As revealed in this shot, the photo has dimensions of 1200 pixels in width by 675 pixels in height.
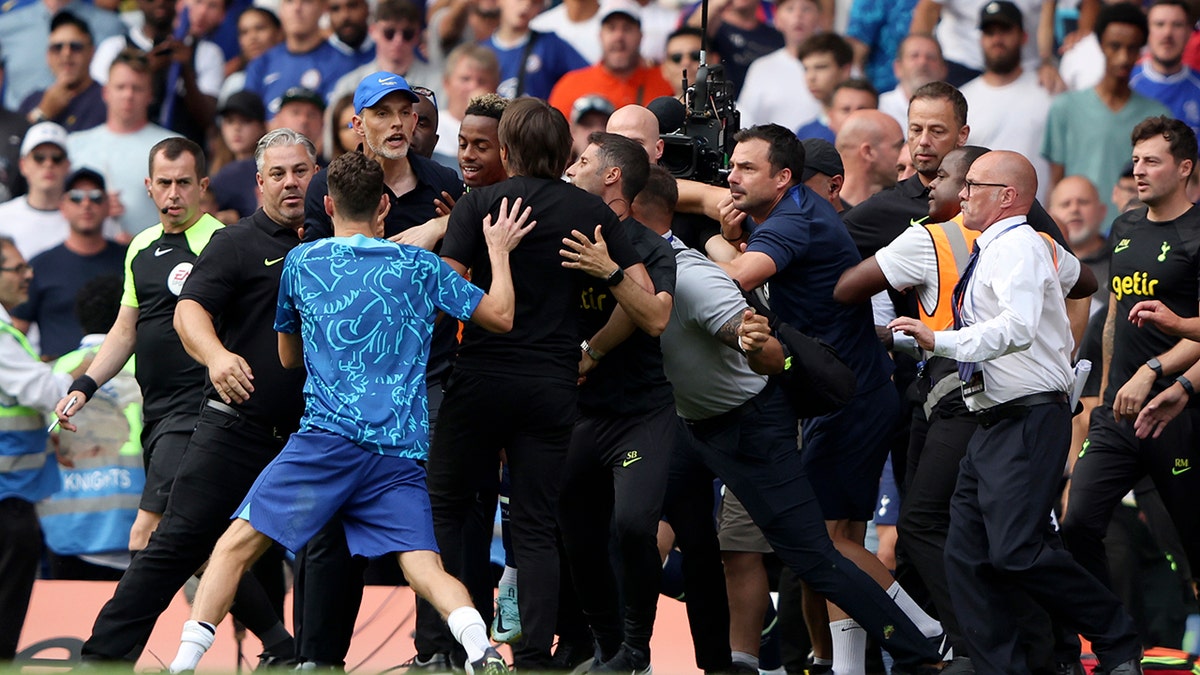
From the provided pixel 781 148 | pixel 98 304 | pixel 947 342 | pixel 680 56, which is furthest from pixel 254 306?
pixel 680 56

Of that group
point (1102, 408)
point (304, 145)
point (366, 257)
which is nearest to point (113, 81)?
point (304, 145)

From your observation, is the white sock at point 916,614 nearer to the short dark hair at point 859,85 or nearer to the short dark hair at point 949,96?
the short dark hair at point 949,96

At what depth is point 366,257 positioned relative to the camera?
6.97 m

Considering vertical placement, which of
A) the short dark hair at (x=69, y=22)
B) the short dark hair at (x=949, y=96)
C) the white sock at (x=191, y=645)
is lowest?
the white sock at (x=191, y=645)

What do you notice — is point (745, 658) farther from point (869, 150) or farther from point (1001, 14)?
point (1001, 14)

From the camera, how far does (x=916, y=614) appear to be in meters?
8.30

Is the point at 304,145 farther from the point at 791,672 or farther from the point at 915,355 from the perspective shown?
the point at 791,672

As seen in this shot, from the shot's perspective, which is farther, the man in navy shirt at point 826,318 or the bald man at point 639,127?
the bald man at point 639,127

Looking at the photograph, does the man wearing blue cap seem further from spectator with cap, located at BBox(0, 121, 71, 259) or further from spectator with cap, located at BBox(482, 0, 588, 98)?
spectator with cap, located at BBox(0, 121, 71, 259)

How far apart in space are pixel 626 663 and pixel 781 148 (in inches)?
94.1

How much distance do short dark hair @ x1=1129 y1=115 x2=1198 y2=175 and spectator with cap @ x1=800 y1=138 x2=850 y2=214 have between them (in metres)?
1.44

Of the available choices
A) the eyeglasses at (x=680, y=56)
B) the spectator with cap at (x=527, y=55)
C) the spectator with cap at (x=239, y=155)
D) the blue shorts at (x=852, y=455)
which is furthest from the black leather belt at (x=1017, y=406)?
the spectator with cap at (x=239, y=155)

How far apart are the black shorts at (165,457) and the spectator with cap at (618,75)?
451cm

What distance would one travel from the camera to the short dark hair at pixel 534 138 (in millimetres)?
7395
